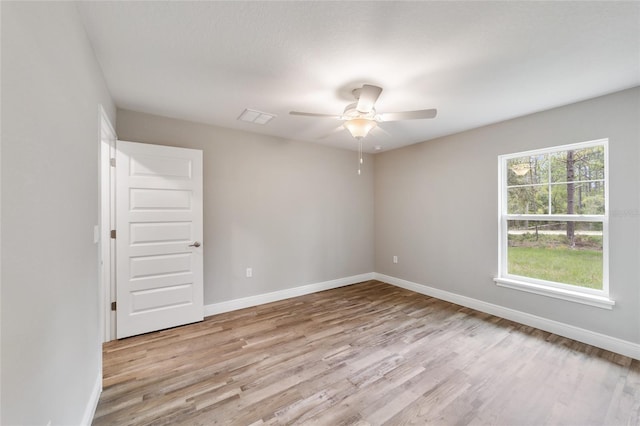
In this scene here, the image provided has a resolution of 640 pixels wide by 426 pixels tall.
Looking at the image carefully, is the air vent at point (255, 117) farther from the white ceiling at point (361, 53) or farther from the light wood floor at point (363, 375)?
the light wood floor at point (363, 375)

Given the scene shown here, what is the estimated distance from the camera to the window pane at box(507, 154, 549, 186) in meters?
3.07

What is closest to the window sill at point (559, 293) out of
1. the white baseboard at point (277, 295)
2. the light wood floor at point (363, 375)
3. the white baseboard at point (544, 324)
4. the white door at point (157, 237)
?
the white baseboard at point (544, 324)

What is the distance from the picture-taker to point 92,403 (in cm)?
172

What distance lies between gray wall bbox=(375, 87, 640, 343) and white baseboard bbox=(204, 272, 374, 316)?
2.28 feet

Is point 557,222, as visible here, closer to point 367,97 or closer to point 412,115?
point 412,115

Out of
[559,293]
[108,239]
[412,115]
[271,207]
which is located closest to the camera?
[412,115]

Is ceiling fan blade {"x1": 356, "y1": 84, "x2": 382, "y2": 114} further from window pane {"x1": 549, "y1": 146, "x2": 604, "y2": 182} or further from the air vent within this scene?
window pane {"x1": 549, "y1": 146, "x2": 604, "y2": 182}

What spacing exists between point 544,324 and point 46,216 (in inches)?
170

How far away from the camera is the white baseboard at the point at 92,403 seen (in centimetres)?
158

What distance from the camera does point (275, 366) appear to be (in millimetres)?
2273

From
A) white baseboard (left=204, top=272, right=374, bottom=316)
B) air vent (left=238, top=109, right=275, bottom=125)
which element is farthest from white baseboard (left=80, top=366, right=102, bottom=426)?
air vent (left=238, top=109, right=275, bottom=125)

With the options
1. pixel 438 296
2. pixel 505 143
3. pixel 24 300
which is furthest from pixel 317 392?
pixel 505 143

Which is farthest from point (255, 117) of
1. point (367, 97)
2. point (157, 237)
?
point (157, 237)

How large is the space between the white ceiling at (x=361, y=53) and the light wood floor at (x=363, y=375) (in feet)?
8.22
